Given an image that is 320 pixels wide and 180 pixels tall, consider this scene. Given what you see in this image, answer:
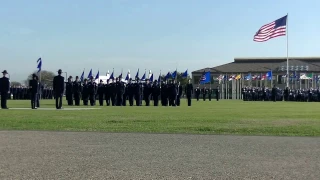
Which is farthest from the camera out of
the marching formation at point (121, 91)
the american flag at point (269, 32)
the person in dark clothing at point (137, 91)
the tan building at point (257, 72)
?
the tan building at point (257, 72)

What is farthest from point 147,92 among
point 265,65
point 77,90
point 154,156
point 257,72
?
point 265,65

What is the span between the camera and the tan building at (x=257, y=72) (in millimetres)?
100062

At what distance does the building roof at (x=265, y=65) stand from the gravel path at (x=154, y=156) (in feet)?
323

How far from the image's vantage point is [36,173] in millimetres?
7637

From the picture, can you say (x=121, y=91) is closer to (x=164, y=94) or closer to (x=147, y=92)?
(x=147, y=92)

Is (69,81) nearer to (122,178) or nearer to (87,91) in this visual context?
(87,91)

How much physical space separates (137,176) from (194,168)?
1.14 m

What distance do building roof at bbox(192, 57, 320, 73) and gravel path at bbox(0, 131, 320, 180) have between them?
98457 mm

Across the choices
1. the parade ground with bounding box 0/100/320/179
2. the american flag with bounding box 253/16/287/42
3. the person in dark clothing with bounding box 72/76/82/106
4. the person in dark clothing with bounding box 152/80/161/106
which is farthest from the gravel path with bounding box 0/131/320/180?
the american flag with bounding box 253/16/287/42

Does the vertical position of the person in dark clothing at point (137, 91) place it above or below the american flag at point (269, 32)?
below

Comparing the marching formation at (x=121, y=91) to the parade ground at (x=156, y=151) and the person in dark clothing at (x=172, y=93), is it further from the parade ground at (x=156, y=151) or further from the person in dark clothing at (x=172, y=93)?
the parade ground at (x=156, y=151)

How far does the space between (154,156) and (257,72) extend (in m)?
105

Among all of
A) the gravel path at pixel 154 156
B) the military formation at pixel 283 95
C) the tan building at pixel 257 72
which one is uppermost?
the tan building at pixel 257 72

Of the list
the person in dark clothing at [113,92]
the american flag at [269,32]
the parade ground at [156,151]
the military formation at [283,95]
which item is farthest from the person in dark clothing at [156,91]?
the military formation at [283,95]
